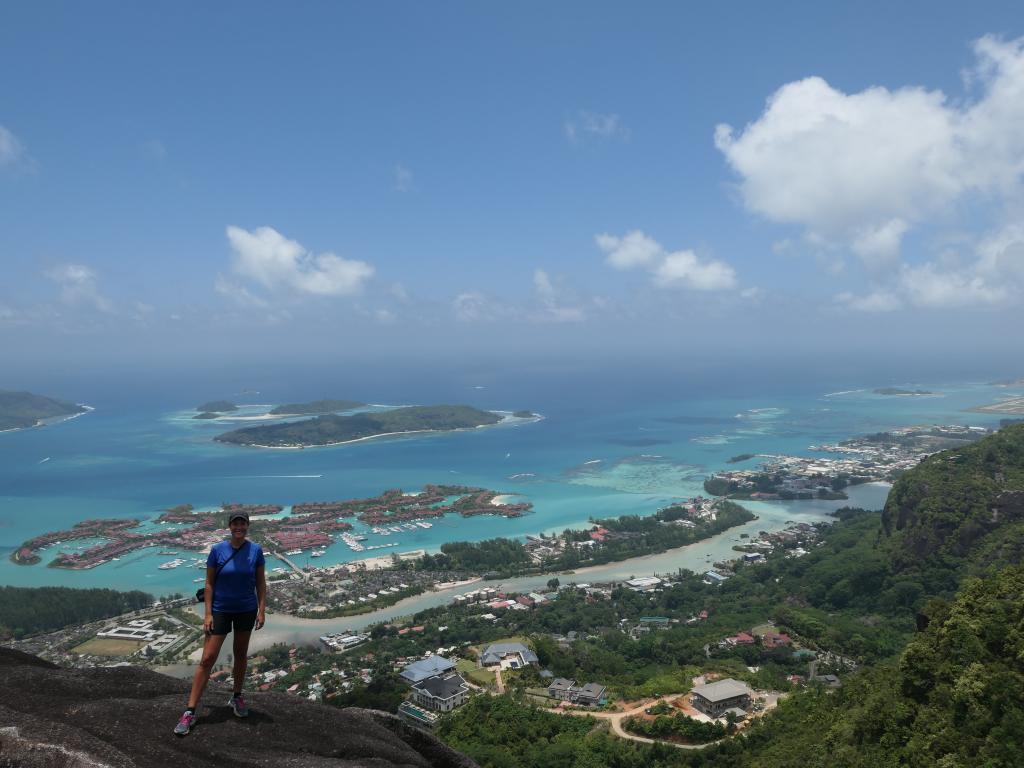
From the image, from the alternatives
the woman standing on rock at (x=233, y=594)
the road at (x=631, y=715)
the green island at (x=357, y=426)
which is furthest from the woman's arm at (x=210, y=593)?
the green island at (x=357, y=426)

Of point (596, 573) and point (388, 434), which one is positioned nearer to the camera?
point (596, 573)

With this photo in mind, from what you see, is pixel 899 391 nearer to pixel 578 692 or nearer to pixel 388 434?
pixel 388 434

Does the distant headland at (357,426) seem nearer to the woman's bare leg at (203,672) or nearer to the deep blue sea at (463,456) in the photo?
the deep blue sea at (463,456)

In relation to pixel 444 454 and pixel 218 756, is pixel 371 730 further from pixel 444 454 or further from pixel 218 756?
pixel 444 454

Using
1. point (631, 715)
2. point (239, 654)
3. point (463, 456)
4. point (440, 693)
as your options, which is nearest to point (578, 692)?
point (631, 715)

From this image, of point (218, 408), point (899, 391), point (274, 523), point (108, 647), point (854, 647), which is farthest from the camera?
point (899, 391)

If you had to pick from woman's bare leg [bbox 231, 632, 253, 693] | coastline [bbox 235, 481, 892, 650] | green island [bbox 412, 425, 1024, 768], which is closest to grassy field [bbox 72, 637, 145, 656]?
coastline [bbox 235, 481, 892, 650]

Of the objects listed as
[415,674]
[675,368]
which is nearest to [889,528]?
[415,674]
